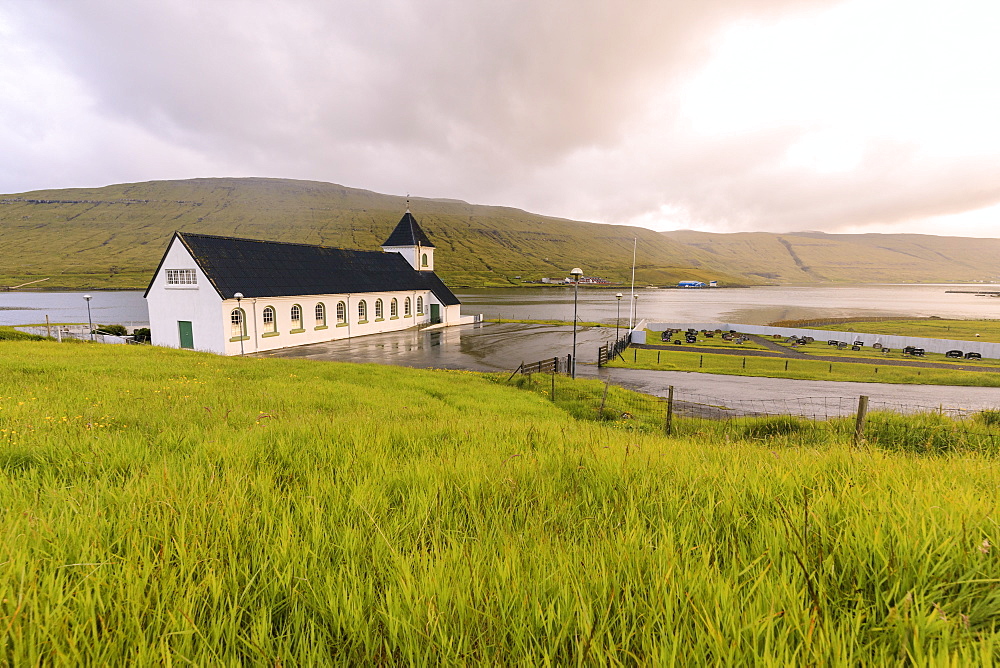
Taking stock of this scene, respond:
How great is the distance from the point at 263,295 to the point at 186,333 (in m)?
5.99

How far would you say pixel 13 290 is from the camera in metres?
147

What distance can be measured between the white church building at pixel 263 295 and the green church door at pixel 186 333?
7 centimetres

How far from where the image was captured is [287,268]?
35.8 m

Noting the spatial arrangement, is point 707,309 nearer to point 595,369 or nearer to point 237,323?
point 595,369

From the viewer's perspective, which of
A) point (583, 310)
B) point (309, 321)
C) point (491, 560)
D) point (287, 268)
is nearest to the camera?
point (491, 560)

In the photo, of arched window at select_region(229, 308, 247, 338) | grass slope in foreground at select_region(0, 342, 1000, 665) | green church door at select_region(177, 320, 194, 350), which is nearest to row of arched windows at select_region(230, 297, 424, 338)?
arched window at select_region(229, 308, 247, 338)

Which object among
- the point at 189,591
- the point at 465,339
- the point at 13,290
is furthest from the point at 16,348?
the point at 13,290

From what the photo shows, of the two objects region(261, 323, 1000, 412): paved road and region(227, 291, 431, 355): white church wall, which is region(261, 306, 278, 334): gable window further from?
region(261, 323, 1000, 412): paved road

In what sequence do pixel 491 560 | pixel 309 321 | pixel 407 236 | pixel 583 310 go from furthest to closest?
1. pixel 583 310
2. pixel 407 236
3. pixel 309 321
4. pixel 491 560

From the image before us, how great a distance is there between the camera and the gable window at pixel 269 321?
3203cm

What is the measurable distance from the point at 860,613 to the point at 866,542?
24.1 inches

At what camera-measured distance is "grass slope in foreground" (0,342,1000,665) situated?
1.38 m

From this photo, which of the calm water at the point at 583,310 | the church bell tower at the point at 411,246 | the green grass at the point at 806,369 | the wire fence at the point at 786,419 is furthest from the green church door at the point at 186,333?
the calm water at the point at 583,310

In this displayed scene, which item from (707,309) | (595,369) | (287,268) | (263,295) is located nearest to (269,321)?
(263,295)
